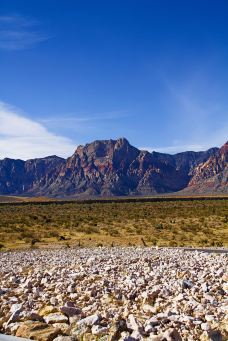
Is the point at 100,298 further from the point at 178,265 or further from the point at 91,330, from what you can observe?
the point at 178,265

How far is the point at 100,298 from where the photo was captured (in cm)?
1127

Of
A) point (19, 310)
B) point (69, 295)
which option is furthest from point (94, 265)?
point (19, 310)

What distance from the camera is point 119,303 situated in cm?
1070

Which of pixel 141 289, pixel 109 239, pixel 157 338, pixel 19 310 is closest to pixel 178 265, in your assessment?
pixel 141 289

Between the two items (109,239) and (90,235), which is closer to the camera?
(109,239)

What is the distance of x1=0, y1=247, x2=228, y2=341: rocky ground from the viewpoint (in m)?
8.49

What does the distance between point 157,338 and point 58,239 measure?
89.7 ft

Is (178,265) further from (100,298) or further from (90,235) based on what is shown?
(90,235)

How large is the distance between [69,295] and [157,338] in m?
4.26

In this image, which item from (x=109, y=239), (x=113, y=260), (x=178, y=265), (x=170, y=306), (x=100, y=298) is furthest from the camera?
(x=109, y=239)

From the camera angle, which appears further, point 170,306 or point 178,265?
point 178,265

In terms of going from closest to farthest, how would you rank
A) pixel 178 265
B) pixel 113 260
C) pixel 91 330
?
pixel 91 330
pixel 178 265
pixel 113 260

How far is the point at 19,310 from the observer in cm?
1030

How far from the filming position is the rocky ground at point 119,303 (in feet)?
27.9
